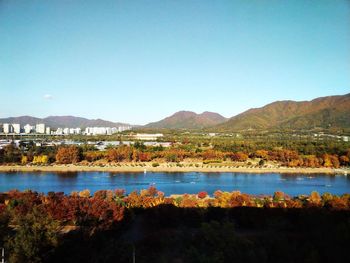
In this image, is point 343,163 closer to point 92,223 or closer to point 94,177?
point 94,177

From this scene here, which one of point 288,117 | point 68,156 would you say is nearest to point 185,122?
point 288,117

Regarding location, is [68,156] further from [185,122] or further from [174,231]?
[185,122]

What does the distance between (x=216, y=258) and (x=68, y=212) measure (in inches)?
96.0

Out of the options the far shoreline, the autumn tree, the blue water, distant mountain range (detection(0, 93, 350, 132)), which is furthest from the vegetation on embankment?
distant mountain range (detection(0, 93, 350, 132))

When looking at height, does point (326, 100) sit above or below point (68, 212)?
above

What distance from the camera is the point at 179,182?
30.7ft

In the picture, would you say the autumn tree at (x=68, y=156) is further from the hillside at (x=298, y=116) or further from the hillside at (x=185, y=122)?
the hillside at (x=185, y=122)

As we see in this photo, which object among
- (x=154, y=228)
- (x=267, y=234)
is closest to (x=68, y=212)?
(x=154, y=228)

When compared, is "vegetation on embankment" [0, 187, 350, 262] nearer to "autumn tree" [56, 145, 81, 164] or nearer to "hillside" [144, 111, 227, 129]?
"autumn tree" [56, 145, 81, 164]

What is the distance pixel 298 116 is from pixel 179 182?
29.4 meters

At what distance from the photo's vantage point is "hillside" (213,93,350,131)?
2941 cm

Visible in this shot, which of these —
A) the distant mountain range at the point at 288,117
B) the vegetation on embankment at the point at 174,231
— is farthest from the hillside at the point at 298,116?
the vegetation on embankment at the point at 174,231

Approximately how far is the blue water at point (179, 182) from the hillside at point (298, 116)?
18.1 metres

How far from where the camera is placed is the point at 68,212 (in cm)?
440
